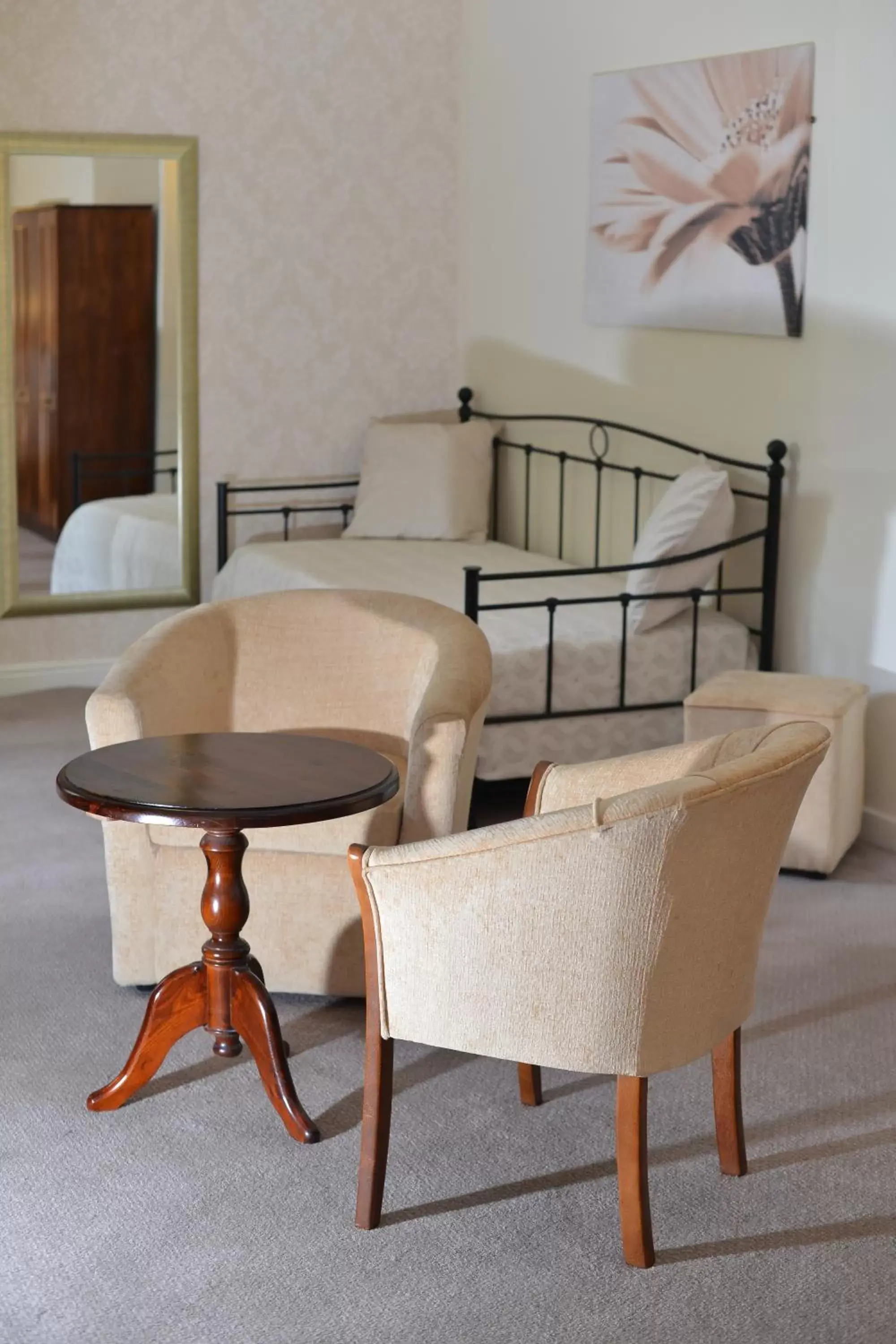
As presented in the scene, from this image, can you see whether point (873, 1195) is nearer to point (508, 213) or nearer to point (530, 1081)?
point (530, 1081)

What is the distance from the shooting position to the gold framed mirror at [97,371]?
17.2 feet

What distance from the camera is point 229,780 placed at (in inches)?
100

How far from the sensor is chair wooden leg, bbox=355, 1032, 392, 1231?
2242mm

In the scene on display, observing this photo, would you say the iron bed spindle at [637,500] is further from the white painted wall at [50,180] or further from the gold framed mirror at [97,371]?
the white painted wall at [50,180]

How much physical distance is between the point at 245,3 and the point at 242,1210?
432cm

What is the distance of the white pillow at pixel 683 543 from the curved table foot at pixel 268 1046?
1.85 meters

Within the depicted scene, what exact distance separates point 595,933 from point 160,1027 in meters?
0.89

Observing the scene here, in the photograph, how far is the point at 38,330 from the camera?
531 centimetres

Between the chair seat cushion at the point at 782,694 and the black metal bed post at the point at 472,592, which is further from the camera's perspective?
the black metal bed post at the point at 472,592

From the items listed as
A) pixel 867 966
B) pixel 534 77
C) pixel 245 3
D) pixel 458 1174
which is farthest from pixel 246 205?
pixel 458 1174

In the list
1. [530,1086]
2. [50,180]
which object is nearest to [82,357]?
[50,180]

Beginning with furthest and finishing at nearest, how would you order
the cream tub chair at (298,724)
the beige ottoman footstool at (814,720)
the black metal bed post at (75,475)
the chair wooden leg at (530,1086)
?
the black metal bed post at (75,475) < the beige ottoman footstool at (814,720) < the cream tub chair at (298,724) < the chair wooden leg at (530,1086)

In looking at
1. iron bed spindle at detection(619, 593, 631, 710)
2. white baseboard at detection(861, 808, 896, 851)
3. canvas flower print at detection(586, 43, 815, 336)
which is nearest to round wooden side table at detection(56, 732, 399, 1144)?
iron bed spindle at detection(619, 593, 631, 710)

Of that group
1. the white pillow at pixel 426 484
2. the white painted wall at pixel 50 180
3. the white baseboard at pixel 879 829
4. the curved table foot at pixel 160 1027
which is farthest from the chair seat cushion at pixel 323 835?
the white painted wall at pixel 50 180
